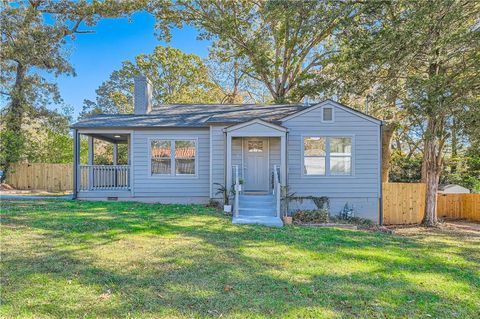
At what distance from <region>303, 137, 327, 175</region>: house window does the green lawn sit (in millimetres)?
4263

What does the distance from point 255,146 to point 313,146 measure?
228 cm

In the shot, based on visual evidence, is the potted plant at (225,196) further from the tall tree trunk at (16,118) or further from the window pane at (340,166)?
the tall tree trunk at (16,118)

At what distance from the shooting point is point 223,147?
479 inches

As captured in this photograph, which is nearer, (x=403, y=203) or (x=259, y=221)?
(x=259, y=221)

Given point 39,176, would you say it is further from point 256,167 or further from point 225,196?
point 256,167

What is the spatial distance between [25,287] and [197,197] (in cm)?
865

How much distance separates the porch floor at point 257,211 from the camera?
9211 mm

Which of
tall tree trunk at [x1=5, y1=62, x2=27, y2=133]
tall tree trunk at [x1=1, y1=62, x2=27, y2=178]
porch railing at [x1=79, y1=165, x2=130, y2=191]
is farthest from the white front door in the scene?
tall tree trunk at [x1=5, y1=62, x2=27, y2=133]

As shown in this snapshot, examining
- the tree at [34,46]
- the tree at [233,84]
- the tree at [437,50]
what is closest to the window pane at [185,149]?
the tree at [437,50]

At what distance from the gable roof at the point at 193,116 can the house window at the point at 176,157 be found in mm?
808

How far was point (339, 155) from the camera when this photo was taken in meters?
12.0

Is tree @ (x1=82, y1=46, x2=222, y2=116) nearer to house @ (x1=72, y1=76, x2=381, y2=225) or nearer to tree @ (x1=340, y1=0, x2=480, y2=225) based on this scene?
house @ (x1=72, y1=76, x2=381, y2=225)

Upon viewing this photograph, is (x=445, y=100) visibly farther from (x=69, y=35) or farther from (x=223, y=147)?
(x=69, y=35)

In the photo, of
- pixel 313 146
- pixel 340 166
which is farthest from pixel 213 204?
pixel 340 166
